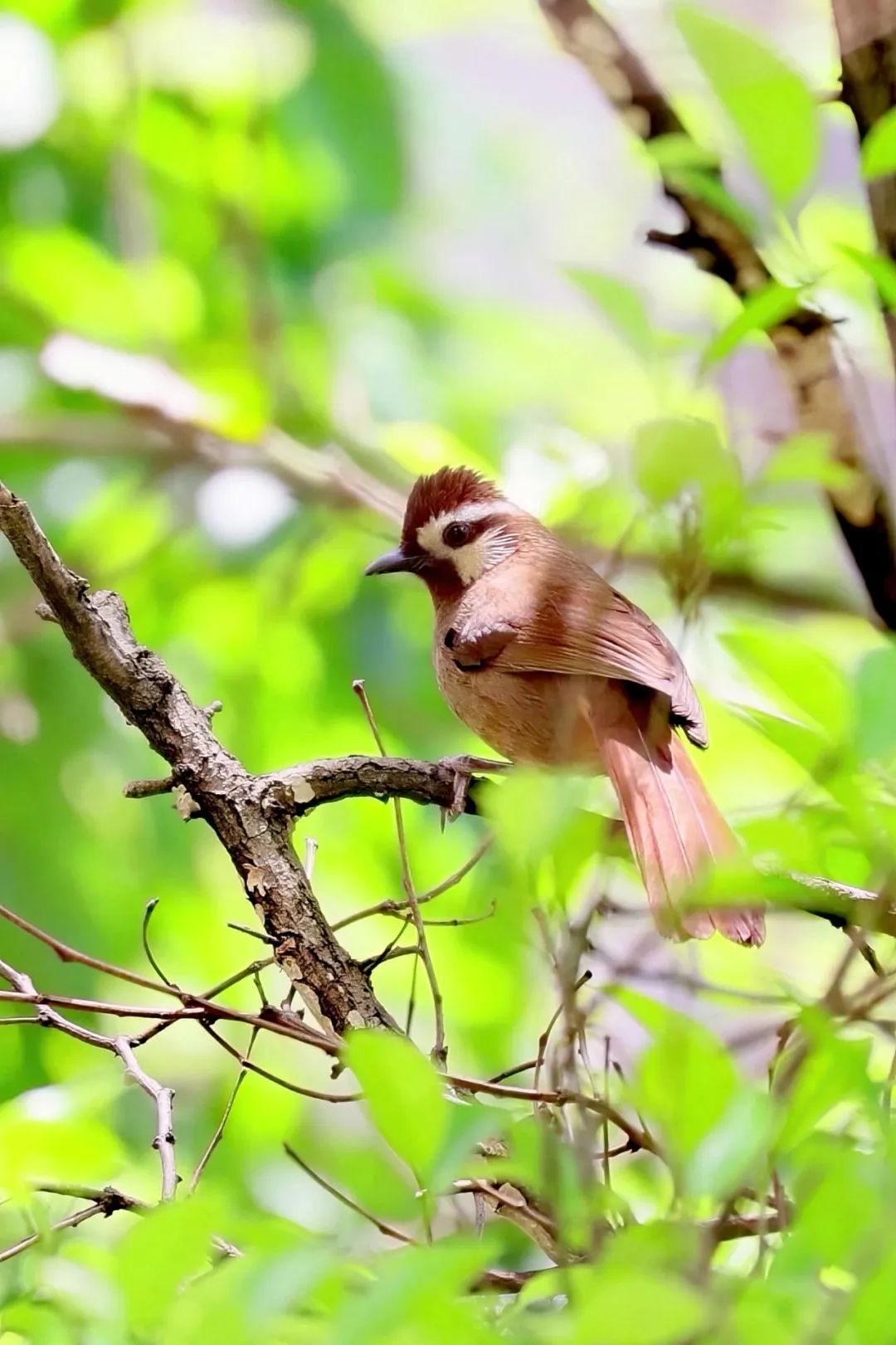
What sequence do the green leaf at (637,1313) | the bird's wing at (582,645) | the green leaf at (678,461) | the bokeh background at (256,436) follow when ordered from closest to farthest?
1. the green leaf at (637,1313)
2. the green leaf at (678,461)
3. the bird's wing at (582,645)
4. the bokeh background at (256,436)

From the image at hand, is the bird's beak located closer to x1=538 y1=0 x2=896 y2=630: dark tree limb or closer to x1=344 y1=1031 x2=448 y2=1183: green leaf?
x1=538 y1=0 x2=896 y2=630: dark tree limb

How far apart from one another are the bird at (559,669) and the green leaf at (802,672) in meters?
0.59

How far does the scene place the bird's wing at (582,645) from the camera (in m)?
1.71

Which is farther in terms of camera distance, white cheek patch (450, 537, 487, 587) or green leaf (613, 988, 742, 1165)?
white cheek patch (450, 537, 487, 587)

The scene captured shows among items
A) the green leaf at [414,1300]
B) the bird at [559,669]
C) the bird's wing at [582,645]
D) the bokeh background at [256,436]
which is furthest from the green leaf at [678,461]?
the bokeh background at [256,436]

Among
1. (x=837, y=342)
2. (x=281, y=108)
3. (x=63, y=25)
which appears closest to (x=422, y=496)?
(x=837, y=342)

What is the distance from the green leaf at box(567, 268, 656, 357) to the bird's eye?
1374 mm

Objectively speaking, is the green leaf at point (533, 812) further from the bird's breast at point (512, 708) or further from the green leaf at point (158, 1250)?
the bird's breast at point (512, 708)

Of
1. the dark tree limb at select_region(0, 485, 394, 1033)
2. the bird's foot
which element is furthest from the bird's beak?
the dark tree limb at select_region(0, 485, 394, 1033)

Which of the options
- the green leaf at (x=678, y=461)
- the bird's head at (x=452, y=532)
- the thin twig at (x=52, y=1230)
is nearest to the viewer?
the green leaf at (x=678, y=461)

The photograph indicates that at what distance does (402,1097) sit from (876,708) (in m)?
0.25

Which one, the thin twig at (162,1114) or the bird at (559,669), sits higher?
the thin twig at (162,1114)

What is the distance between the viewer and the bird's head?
7.24 ft

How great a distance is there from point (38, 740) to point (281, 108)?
1.17 metres
